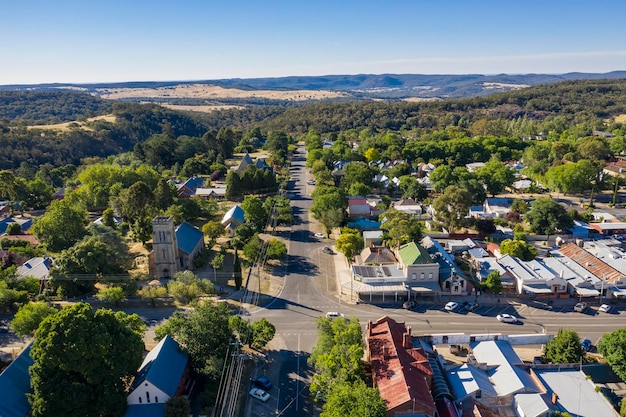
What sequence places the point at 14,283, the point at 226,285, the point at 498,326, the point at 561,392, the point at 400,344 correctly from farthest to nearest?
the point at 226,285 → the point at 14,283 → the point at 498,326 → the point at 400,344 → the point at 561,392

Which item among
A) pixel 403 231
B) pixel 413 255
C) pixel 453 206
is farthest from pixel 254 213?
pixel 453 206

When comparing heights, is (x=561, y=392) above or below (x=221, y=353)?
below

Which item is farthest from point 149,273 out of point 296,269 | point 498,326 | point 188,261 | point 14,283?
point 498,326

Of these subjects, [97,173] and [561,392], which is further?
[97,173]

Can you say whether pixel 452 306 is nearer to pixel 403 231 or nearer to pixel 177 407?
pixel 403 231

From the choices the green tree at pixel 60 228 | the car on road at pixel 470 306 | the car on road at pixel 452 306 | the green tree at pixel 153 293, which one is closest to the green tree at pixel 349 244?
the car on road at pixel 452 306

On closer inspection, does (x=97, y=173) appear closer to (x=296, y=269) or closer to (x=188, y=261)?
(x=188, y=261)

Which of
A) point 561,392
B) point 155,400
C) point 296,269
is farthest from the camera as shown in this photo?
point 296,269
